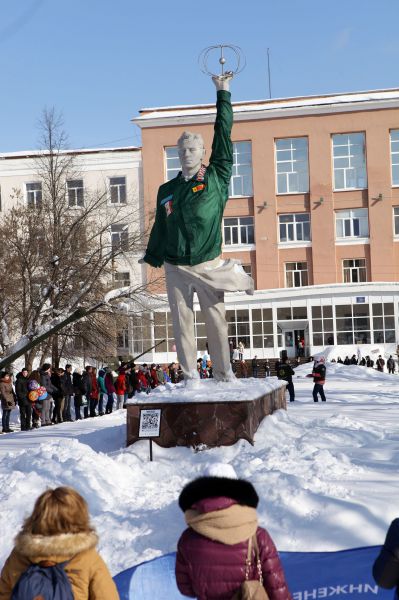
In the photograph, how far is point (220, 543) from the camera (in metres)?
3.48

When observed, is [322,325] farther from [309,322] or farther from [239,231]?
[239,231]

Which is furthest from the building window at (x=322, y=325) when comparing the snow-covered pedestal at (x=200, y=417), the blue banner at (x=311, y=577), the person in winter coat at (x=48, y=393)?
the blue banner at (x=311, y=577)

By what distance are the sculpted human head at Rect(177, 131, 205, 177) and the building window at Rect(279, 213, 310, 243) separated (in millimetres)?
40323

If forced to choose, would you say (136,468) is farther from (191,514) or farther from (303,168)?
(303,168)

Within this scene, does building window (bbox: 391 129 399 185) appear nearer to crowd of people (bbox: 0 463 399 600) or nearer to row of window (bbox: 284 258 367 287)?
row of window (bbox: 284 258 367 287)

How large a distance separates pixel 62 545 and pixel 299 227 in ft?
159

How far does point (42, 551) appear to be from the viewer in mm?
3361

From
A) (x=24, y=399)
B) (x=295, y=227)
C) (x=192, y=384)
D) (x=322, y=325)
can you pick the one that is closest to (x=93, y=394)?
(x=24, y=399)

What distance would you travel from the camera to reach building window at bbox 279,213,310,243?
50844mm

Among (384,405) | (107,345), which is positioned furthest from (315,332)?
(384,405)

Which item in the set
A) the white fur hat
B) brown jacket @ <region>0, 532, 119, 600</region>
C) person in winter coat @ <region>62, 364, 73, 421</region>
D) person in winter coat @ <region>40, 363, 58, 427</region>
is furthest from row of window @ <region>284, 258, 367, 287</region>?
brown jacket @ <region>0, 532, 119, 600</region>

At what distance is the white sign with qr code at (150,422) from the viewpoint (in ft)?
32.9

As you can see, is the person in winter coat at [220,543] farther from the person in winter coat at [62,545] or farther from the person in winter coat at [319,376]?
the person in winter coat at [319,376]

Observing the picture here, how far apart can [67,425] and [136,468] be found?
7.17 metres
